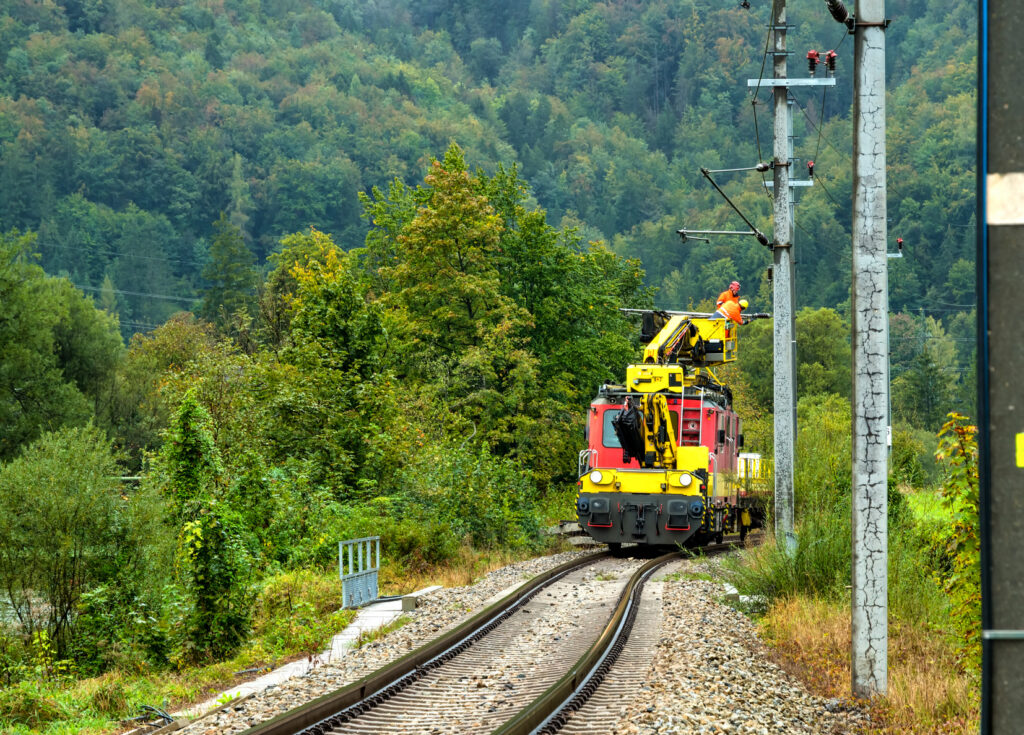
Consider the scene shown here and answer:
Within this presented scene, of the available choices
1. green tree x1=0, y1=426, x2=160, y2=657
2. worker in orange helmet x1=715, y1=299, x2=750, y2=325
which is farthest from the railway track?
green tree x1=0, y1=426, x2=160, y2=657

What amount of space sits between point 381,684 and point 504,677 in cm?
140

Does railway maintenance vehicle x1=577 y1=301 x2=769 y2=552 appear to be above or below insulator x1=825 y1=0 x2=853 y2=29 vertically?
below

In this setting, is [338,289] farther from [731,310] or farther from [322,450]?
[731,310]

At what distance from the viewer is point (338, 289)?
86.9 feet

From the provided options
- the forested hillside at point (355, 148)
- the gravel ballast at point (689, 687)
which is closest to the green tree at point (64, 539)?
the gravel ballast at point (689, 687)

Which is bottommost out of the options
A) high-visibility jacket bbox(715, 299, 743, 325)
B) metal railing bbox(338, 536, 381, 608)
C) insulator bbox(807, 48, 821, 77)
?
metal railing bbox(338, 536, 381, 608)

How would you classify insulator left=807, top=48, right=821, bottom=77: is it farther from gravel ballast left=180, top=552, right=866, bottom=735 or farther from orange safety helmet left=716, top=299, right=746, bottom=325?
gravel ballast left=180, top=552, right=866, bottom=735

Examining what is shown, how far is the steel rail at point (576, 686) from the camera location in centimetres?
844

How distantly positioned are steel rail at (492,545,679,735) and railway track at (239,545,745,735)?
0.04ft

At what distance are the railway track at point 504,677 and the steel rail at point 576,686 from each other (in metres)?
0.01

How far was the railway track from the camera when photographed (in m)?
8.73

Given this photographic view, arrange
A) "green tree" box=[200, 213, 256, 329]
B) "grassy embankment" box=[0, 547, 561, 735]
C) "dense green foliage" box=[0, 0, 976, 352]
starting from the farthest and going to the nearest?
"dense green foliage" box=[0, 0, 976, 352] < "green tree" box=[200, 213, 256, 329] < "grassy embankment" box=[0, 547, 561, 735]

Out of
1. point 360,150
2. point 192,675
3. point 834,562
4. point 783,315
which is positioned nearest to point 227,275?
point 360,150

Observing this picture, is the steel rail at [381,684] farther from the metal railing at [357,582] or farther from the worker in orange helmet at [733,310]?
the worker in orange helmet at [733,310]
